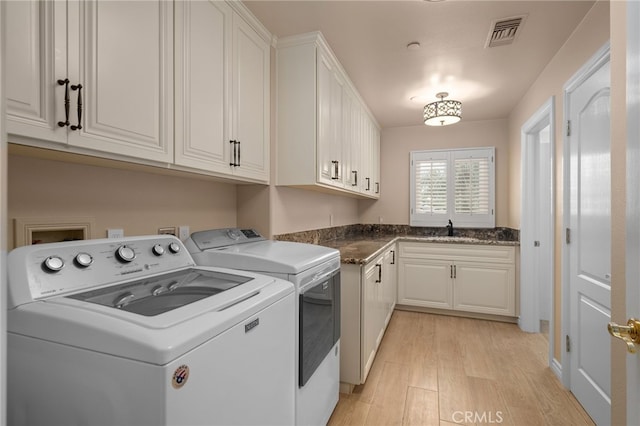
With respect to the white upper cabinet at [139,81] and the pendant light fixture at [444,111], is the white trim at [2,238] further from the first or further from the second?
the pendant light fixture at [444,111]

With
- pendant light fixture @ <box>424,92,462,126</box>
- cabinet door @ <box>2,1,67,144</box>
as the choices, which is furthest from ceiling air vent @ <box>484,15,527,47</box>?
A: cabinet door @ <box>2,1,67,144</box>

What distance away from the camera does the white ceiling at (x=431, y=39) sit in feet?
5.98

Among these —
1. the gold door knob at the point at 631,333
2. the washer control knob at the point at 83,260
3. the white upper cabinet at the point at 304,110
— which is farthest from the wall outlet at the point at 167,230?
the gold door knob at the point at 631,333

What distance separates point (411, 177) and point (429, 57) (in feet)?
7.01

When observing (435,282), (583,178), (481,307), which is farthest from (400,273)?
(583,178)

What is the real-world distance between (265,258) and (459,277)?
2.91 meters

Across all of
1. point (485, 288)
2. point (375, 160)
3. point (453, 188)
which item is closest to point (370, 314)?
point (485, 288)

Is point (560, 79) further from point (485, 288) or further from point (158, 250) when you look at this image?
point (158, 250)

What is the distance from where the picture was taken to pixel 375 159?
422 cm

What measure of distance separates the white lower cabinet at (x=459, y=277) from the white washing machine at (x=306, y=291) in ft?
6.91

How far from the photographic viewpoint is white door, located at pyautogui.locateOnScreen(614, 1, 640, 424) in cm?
72

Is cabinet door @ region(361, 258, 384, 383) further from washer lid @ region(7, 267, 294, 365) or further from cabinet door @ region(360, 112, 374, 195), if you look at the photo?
washer lid @ region(7, 267, 294, 365)

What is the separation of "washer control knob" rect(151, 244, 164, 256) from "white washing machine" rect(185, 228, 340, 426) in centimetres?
26

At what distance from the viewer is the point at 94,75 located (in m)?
1.01
